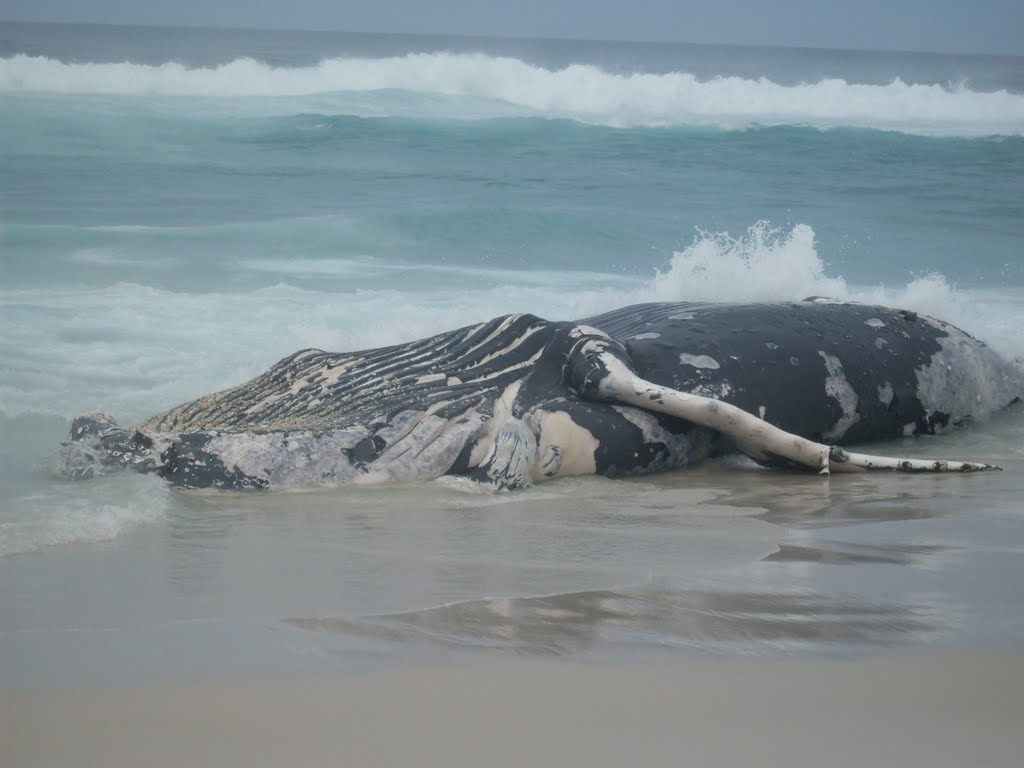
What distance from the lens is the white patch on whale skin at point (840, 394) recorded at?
7703 mm

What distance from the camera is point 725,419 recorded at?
6922 mm

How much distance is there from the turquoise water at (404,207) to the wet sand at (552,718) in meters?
2.01

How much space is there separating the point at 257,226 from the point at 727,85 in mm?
21018

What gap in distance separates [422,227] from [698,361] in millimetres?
14244

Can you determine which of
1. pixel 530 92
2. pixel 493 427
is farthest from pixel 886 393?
pixel 530 92

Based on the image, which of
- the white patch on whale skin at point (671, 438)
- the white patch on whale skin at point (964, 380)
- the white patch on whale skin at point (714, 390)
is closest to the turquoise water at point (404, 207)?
the white patch on whale skin at point (964, 380)

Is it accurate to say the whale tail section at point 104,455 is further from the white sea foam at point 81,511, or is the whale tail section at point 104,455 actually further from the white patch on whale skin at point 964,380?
the white patch on whale skin at point 964,380

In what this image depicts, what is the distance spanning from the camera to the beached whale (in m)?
6.58

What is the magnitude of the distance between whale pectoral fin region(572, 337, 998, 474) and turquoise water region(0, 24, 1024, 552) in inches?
95.2

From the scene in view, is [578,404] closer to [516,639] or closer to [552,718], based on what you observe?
[516,639]

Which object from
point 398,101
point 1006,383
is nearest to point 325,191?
point 398,101

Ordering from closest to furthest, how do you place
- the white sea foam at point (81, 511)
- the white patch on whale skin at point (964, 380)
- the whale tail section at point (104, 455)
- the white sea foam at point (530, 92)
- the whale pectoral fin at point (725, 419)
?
1. the white sea foam at point (81, 511)
2. the whale tail section at point (104, 455)
3. the whale pectoral fin at point (725, 419)
4. the white patch on whale skin at point (964, 380)
5. the white sea foam at point (530, 92)

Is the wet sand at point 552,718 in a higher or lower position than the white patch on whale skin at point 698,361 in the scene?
Answer: lower

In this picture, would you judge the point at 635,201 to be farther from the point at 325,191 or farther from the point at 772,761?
the point at 772,761
